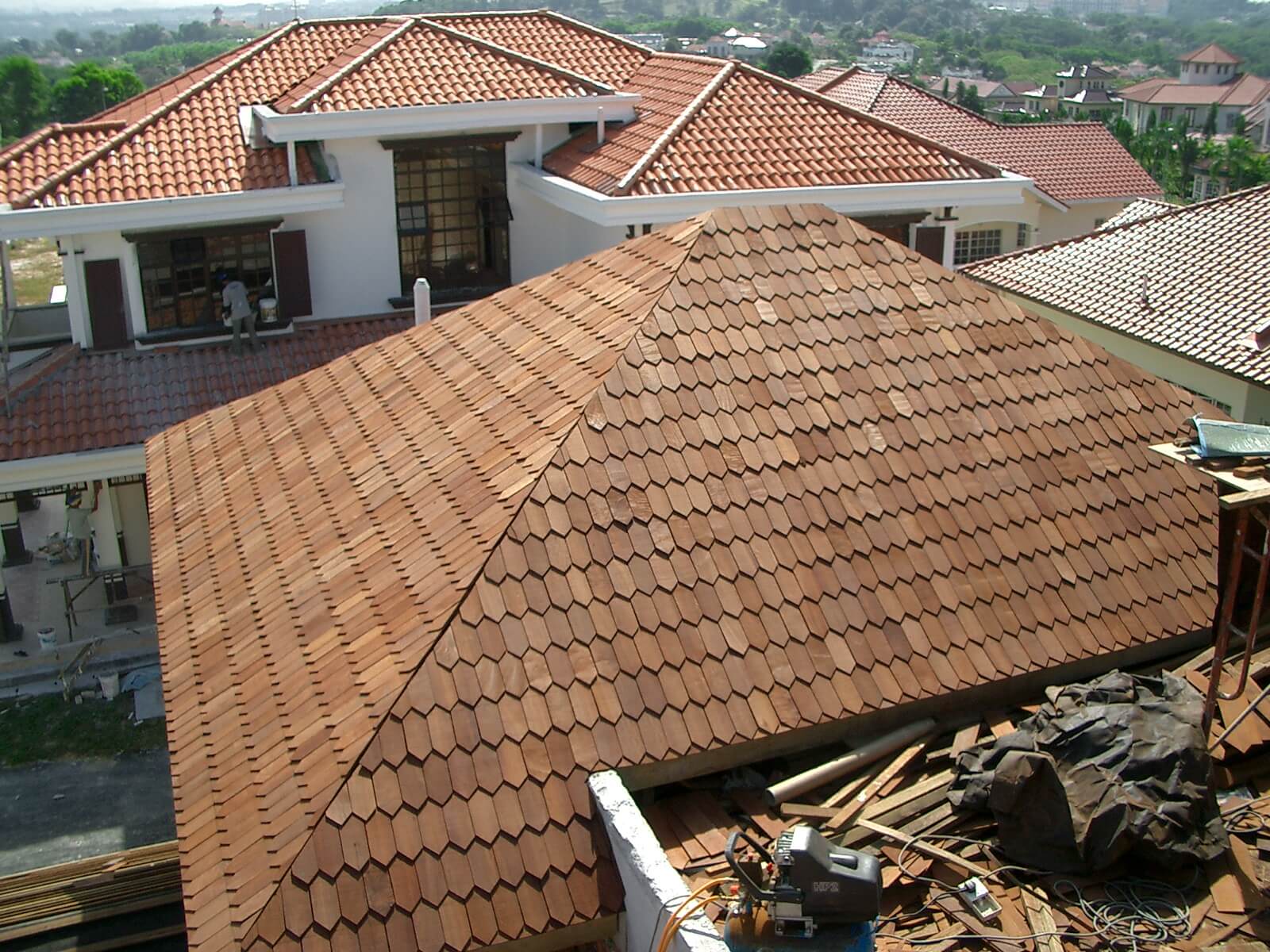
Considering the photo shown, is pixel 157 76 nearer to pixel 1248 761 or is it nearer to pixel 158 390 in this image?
pixel 158 390

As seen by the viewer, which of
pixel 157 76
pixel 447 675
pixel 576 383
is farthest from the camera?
pixel 157 76

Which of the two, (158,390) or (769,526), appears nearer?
(769,526)

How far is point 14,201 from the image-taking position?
21719 mm

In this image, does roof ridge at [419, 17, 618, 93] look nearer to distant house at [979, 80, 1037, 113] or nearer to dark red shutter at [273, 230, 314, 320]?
dark red shutter at [273, 230, 314, 320]

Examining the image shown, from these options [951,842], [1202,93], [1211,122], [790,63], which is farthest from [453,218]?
[1202,93]

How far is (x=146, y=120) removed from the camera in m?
24.5

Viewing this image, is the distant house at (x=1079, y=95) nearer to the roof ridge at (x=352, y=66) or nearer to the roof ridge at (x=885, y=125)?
the roof ridge at (x=885, y=125)

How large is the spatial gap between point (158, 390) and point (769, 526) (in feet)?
50.3

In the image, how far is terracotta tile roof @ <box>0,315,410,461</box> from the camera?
2128cm

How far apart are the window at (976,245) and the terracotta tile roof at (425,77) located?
19688mm

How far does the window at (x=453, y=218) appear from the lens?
25.3 meters

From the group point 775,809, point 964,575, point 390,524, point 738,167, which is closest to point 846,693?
point 775,809

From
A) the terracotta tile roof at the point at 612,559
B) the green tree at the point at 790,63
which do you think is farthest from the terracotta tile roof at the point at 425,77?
the green tree at the point at 790,63

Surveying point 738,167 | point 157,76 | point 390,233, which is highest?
point 738,167
